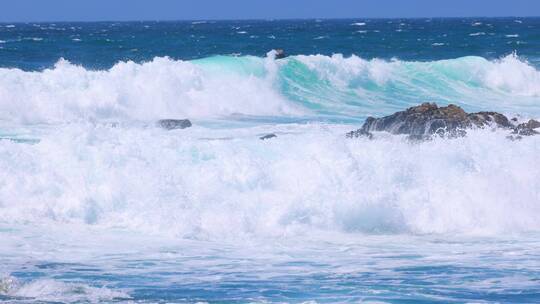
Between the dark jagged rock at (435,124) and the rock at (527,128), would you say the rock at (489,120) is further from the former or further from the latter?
the rock at (527,128)

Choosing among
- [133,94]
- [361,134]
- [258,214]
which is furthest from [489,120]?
[133,94]

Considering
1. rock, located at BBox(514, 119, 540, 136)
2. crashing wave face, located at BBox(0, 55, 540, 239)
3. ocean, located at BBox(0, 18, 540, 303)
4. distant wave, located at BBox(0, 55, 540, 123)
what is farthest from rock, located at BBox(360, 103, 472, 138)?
distant wave, located at BBox(0, 55, 540, 123)

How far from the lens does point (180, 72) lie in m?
30.3

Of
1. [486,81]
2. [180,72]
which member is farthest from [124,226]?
[486,81]

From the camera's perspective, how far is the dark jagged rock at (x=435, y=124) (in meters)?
18.1

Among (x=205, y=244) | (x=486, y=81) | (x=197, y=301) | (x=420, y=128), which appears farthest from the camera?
(x=486, y=81)

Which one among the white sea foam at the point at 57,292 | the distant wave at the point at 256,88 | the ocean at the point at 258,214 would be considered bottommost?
the distant wave at the point at 256,88

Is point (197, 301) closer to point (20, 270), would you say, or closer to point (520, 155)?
point (20, 270)

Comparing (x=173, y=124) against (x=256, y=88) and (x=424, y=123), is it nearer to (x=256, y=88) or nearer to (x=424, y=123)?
(x=424, y=123)

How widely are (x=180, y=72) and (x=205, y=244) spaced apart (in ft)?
59.1

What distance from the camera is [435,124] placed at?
59.9ft

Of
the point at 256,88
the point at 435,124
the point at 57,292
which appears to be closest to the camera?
the point at 57,292

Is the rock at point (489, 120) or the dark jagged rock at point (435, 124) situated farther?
the rock at point (489, 120)

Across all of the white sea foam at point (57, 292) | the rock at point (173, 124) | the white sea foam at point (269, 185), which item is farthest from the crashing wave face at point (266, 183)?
the white sea foam at point (57, 292)
